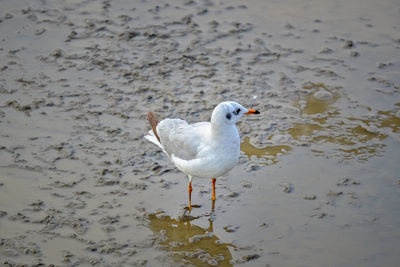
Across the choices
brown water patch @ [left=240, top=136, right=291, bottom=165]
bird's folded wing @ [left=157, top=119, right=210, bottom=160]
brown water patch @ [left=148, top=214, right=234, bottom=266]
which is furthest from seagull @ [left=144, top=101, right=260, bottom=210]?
brown water patch @ [left=240, top=136, right=291, bottom=165]

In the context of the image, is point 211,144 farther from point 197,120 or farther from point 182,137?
point 197,120

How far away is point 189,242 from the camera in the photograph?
5.78 m

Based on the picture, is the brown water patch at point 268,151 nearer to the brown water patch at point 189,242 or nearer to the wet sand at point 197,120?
the wet sand at point 197,120

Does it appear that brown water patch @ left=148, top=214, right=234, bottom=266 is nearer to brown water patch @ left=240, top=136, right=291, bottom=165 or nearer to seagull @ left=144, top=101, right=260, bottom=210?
seagull @ left=144, top=101, right=260, bottom=210

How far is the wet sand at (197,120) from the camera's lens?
569 cm

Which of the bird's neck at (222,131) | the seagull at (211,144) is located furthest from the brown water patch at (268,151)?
the bird's neck at (222,131)

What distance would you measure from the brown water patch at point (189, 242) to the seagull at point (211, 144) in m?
0.36

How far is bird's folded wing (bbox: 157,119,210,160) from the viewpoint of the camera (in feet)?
19.6

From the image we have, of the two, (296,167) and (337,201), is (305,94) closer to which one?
(296,167)

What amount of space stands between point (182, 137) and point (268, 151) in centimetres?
138

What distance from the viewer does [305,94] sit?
796 cm

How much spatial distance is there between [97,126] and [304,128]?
277cm

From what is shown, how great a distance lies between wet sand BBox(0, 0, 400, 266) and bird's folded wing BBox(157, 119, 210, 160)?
0.55 metres

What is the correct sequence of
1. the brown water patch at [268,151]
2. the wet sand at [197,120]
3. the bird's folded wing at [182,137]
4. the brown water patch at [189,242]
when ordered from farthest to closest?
the brown water patch at [268,151], the bird's folded wing at [182,137], the wet sand at [197,120], the brown water patch at [189,242]
